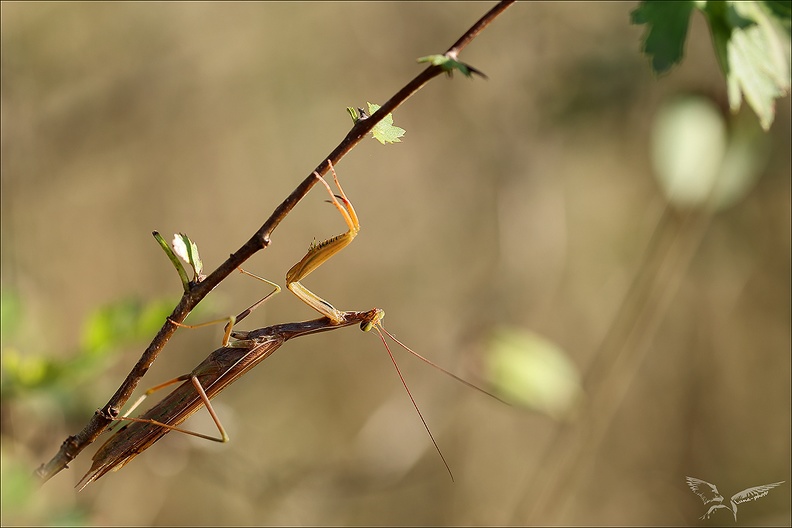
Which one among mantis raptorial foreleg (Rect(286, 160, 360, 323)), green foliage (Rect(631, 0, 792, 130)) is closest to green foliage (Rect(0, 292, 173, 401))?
mantis raptorial foreleg (Rect(286, 160, 360, 323))

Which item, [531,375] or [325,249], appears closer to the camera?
[325,249]

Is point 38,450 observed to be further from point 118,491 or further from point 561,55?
point 561,55

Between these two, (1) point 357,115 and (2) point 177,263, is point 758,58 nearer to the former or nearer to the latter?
(1) point 357,115

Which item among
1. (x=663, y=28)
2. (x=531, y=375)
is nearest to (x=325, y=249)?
(x=663, y=28)

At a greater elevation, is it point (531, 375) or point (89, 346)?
point (531, 375)

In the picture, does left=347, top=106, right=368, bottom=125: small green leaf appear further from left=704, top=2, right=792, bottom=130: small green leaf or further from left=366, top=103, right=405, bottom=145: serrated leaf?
left=704, top=2, right=792, bottom=130: small green leaf

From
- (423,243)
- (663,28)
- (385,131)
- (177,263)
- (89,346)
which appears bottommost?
(89,346)

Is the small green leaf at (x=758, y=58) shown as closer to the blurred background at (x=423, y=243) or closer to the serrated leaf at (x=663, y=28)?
the serrated leaf at (x=663, y=28)
